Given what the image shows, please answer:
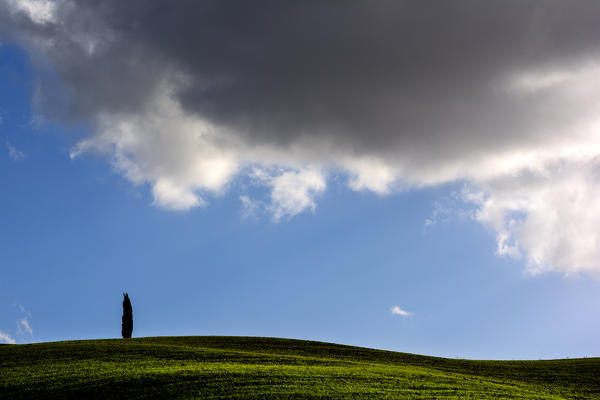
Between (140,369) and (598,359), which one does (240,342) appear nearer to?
(140,369)

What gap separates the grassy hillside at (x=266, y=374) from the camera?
27.4m

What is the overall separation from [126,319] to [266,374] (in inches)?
1458

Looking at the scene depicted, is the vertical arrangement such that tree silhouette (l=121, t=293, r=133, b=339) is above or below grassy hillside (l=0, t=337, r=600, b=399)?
above

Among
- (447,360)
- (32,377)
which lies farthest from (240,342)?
(32,377)

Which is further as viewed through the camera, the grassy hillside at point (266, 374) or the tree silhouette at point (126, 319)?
the tree silhouette at point (126, 319)

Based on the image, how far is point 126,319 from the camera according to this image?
62.9 metres

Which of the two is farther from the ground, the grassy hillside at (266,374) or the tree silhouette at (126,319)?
the tree silhouette at (126,319)

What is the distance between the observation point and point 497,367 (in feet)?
148

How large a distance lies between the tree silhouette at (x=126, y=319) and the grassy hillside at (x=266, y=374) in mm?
14987

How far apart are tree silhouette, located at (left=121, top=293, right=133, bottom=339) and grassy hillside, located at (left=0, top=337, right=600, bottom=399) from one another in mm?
14987

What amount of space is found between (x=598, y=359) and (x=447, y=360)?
1371 centimetres

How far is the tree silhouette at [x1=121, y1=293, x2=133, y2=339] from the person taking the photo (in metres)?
62.3

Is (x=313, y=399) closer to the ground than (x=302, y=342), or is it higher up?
closer to the ground

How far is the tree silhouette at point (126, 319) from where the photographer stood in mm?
62281
